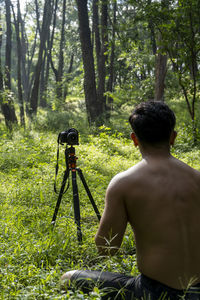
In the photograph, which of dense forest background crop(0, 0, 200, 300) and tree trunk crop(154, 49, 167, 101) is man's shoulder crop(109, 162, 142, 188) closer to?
dense forest background crop(0, 0, 200, 300)

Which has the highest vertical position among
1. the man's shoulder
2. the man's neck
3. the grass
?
the man's neck

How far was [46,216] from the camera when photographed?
4.43 meters

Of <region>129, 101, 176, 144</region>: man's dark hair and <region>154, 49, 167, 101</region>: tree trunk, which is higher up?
<region>154, 49, 167, 101</region>: tree trunk

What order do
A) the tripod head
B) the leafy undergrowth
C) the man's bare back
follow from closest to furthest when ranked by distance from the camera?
the man's bare back, the leafy undergrowth, the tripod head

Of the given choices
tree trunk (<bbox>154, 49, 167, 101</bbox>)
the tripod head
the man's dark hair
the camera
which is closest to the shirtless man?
the man's dark hair

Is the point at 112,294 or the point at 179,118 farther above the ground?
the point at 179,118

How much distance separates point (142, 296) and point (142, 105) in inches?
45.4

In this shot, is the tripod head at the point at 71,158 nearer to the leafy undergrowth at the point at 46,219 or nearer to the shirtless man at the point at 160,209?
the leafy undergrowth at the point at 46,219

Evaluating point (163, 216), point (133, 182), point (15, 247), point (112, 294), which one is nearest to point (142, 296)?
point (112, 294)

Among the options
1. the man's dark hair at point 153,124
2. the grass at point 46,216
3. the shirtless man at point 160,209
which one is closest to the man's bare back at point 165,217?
the shirtless man at point 160,209

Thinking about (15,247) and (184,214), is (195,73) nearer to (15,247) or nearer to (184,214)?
(15,247)

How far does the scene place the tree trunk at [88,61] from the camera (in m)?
10.9

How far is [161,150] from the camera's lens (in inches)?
69.4

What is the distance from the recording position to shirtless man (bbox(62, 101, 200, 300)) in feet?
5.45
